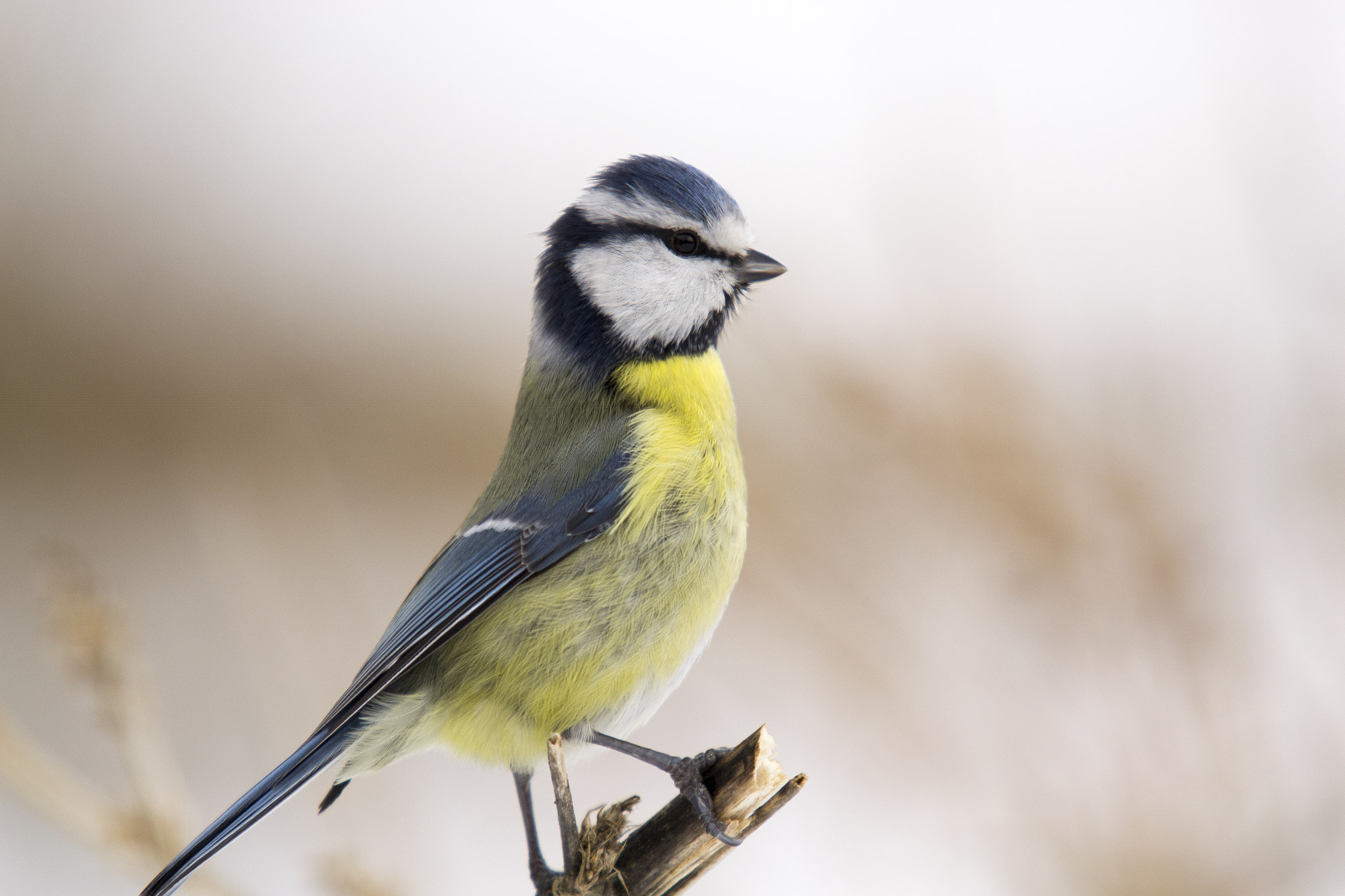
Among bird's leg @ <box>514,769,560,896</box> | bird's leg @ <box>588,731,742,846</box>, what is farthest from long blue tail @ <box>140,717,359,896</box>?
bird's leg @ <box>588,731,742,846</box>

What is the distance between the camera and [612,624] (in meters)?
1.16

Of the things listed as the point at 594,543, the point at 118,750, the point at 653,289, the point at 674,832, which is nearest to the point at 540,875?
the point at 674,832

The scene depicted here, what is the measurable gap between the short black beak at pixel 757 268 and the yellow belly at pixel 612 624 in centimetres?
26

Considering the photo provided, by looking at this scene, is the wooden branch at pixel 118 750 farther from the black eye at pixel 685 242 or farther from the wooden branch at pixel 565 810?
the black eye at pixel 685 242

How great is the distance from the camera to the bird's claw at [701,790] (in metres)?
1.05

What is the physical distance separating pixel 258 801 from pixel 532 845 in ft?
1.31

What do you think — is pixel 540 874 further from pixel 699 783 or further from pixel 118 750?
pixel 118 750

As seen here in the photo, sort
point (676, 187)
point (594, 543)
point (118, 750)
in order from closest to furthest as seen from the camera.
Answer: point (118, 750) < point (594, 543) < point (676, 187)

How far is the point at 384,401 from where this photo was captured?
8.33 feet

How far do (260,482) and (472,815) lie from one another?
0.99 metres

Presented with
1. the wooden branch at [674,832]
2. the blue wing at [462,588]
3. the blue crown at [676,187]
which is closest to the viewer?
the wooden branch at [674,832]

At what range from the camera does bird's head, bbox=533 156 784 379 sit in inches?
52.3

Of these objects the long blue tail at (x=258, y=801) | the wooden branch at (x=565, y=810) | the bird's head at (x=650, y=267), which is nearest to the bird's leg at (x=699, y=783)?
the wooden branch at (x=565, y=810)

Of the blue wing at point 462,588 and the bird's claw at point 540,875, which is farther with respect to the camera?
the bird's claw at point 540,875
